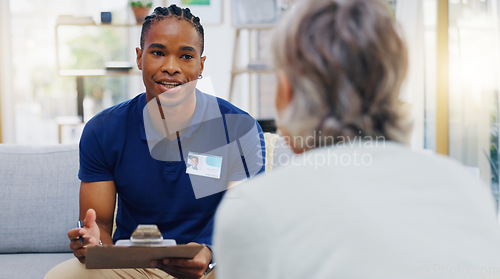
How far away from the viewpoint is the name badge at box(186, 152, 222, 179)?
1.72 meters

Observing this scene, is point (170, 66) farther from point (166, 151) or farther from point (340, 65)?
point (340, 65)

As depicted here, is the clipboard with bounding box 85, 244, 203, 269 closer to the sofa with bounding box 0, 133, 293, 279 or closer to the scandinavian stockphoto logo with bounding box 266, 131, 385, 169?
the scandinavian stockphoto logo with bounding box 266, 131, 385, 169

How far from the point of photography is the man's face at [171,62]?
183 centimetres

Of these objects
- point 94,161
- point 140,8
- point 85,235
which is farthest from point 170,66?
point 140,8

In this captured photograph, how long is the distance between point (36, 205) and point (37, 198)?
1.1 inches

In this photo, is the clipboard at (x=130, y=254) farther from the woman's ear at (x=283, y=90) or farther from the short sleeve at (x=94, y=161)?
the short sleeve at (x=94, y=161)

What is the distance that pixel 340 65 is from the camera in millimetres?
755

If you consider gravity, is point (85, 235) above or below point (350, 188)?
below

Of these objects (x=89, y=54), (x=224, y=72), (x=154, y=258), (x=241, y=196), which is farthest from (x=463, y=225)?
(x=89, y=54)

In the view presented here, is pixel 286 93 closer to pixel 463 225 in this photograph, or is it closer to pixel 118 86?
pixel 463 225

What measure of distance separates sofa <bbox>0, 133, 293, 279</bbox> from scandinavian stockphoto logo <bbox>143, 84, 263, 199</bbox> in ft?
1.84

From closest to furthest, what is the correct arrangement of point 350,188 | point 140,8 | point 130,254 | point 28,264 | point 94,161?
1. point 350,188
2. point 130,254
3. point 94,161
4. point 28,264
5. point 140,8

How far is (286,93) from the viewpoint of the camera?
803mm

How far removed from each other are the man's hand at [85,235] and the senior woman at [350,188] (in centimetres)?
84
